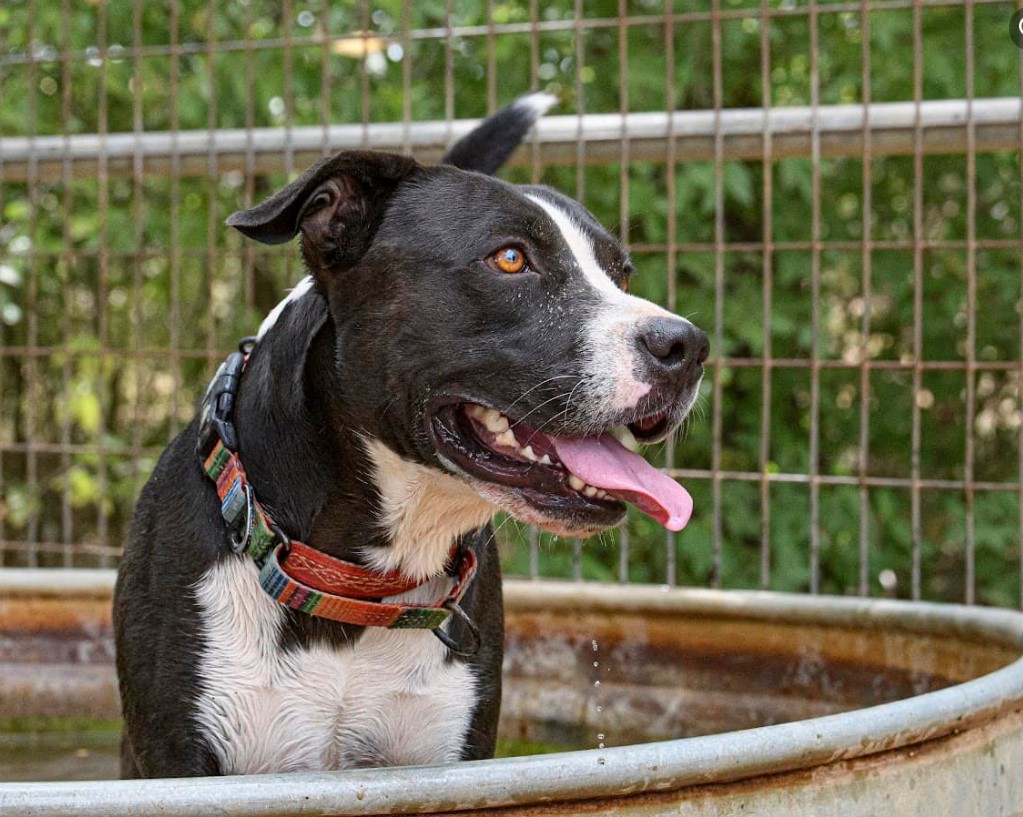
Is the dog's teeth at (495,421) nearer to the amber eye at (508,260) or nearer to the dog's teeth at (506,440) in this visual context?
the dog's teeth at (506,440)

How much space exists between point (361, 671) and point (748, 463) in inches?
126

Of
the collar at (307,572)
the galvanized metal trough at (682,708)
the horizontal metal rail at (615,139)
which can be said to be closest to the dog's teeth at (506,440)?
the collar at (307,572)

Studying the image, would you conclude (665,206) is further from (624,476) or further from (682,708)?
(624,476)

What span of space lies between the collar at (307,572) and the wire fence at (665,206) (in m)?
1.60

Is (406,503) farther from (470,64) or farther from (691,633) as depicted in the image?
(470,64)

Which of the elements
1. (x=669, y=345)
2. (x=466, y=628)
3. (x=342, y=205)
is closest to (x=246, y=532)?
(x=466, y=628)

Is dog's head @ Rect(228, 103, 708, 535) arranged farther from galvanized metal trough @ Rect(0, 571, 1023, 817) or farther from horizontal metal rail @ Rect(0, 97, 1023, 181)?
horizontal metal rail @ Rect(0, 97, 1023, 181)

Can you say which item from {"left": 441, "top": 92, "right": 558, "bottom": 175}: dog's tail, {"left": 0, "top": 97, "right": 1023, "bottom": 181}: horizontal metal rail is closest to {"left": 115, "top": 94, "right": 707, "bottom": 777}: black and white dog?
{"left": 441, "top": 92, "right": 558, "bottom": 175}: dog's tail

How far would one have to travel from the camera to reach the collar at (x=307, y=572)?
2162mm

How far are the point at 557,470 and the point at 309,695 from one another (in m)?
0.54

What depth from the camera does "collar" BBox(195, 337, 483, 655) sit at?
7.09ft

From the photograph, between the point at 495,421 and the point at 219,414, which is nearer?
the point at 495,421

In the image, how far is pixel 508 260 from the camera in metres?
2.17

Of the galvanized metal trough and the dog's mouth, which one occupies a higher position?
the dog's mouth
